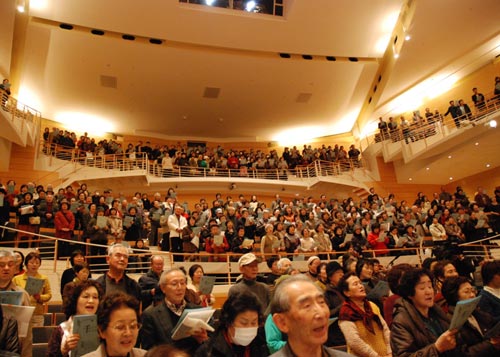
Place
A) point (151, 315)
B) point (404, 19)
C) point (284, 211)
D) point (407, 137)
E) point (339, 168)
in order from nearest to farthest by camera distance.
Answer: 1. point (151, 315)
2. point (284, 211)
3. point (404, 19)
4. point (407, 137)
5. point (339, 168)

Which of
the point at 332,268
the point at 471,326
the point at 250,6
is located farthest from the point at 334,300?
the point at 250,6

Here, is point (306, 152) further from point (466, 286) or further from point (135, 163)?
point (466, 286)

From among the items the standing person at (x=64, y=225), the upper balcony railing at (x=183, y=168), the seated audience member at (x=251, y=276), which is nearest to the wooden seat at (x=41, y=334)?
the seated audience member at (x=251, y=276)

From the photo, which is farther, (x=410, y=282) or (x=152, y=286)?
(x=152, y=286)

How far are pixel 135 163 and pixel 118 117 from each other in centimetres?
240

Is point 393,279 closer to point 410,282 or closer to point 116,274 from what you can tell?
point 410,282

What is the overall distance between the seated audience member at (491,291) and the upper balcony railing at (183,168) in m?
11.1

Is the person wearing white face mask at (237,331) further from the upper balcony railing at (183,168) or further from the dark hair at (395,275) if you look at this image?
the upper balcony railing at (183,168)

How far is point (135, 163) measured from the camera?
45.2 ft

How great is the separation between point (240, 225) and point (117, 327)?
20.1 feet

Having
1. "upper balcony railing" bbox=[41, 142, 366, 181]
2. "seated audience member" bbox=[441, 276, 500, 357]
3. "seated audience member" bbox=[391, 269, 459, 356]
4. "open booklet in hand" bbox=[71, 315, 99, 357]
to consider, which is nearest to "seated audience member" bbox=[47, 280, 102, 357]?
"open booklet in hand" bbox=[71, 315, 99, 357]

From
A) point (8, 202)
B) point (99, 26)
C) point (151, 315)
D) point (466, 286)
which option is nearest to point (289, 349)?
point (151, 315)

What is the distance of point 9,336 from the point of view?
2.16 meters

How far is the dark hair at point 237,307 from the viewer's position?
79.6 inches
